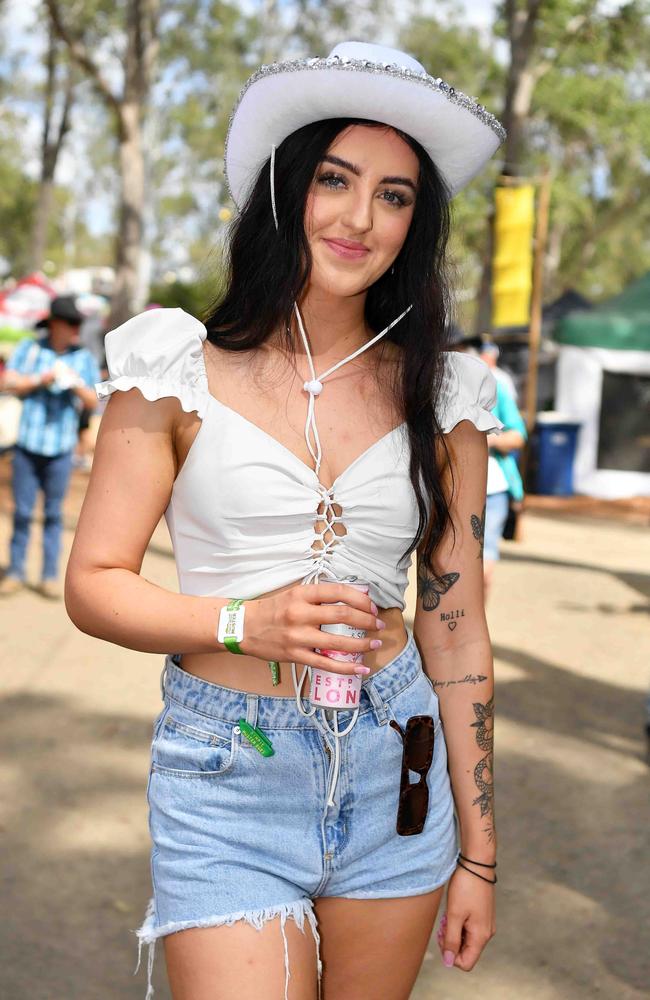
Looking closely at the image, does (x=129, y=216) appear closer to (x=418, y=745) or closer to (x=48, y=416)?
(x=48, y=416)

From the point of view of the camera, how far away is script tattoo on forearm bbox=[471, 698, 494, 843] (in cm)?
230

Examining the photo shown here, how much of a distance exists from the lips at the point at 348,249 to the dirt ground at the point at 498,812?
8.06 feet

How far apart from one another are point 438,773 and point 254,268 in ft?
3.23

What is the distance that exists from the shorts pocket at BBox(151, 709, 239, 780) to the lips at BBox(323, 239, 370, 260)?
33.6 inches

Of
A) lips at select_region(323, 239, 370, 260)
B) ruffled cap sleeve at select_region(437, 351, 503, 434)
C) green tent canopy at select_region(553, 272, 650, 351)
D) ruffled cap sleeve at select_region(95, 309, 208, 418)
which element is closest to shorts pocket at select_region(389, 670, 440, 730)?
ruffled cap sleeve at select_region(437, 351, 503, 434)

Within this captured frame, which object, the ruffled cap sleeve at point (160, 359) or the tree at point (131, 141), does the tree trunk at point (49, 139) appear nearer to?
the tree at point (131, 141)

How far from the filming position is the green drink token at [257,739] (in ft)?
6.60

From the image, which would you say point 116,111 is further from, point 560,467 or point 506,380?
point 506,380

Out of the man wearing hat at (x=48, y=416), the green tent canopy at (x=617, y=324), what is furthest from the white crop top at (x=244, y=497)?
the green tent canopy at (x=617, y=324)

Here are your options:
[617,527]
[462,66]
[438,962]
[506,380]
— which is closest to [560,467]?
[617,527]

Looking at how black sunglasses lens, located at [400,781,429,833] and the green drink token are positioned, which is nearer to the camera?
the green drink token

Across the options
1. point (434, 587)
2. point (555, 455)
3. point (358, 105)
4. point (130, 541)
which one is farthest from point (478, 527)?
point (555, 455)

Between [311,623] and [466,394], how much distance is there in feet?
2.20

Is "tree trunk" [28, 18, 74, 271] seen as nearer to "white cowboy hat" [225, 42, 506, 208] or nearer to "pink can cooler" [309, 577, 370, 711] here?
"white cowboy hat" [225, 42, 506, 208]
